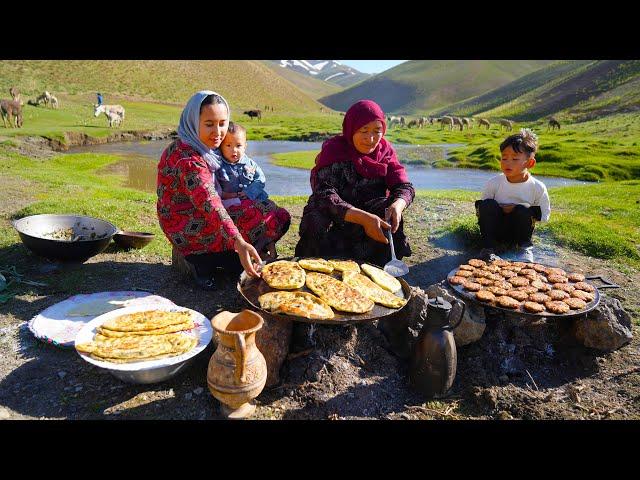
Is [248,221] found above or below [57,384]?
above

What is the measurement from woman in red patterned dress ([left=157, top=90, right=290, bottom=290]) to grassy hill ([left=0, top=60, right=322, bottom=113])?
36.5 meters

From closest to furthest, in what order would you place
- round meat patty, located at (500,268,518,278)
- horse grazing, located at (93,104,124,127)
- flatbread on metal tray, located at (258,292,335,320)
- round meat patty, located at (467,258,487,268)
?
flatbread on metal tray, located at (258,292,335,320) → round meat patty, located at (500,268,518,278) → round meat patty, located at (467,258,487,268) → horse grazing, located at (93,104,124,127)

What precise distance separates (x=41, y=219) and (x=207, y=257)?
2.31m

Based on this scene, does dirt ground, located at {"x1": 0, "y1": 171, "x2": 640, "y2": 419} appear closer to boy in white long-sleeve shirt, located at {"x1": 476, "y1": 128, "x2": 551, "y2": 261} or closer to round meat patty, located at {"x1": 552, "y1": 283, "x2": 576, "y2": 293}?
round meat patty, located at {"x1": 552, "y1": 283, "x2": 576, "y2": 293}

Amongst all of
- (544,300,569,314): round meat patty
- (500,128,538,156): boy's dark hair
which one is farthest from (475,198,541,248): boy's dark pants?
(544,300,569,314): round meat patty

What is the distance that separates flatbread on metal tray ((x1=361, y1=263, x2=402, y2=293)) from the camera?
11.9 ft

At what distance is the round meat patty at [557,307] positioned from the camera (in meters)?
3.33

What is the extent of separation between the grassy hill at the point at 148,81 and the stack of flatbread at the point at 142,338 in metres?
37.5

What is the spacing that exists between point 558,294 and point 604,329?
0.51 m

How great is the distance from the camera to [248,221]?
178 inches

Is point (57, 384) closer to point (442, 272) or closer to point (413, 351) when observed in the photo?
point (413, 351)

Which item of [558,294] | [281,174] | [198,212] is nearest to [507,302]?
[558,294]

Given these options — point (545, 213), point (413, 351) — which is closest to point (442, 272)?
point (545, 213)

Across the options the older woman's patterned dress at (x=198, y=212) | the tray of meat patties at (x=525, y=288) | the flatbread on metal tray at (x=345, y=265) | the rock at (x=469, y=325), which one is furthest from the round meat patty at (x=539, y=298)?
the older woman's patterned dress at (x=198, y=212)
